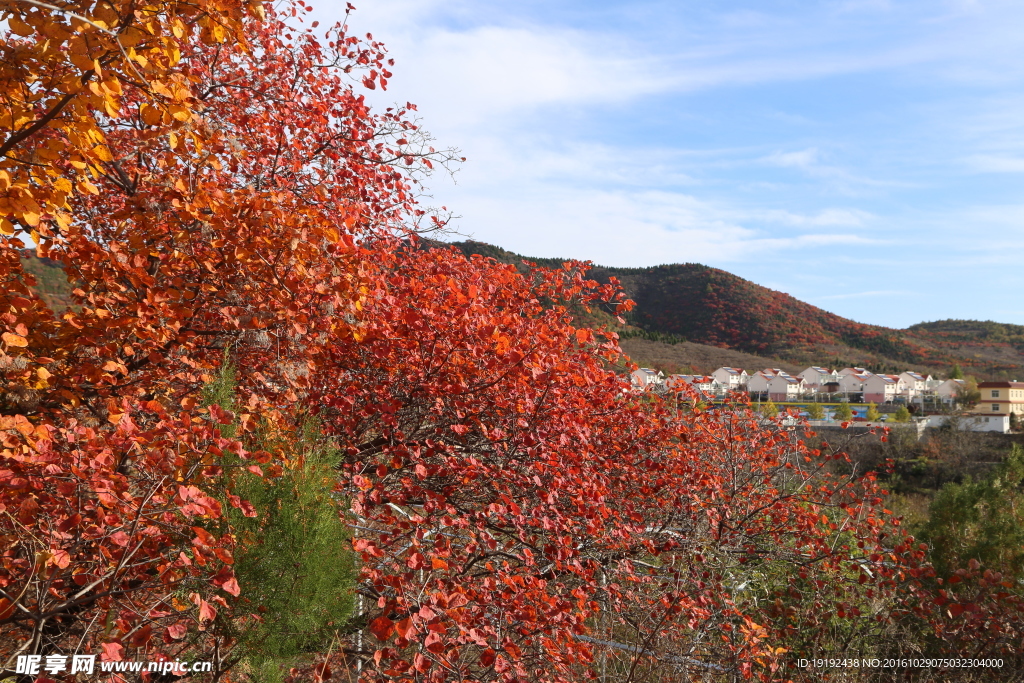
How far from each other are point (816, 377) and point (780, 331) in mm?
11836

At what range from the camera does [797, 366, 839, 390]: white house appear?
7173 cm

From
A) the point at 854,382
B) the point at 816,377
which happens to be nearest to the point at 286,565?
the point at 816,377

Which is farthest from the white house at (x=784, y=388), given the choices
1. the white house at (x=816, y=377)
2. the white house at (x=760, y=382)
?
the white house at (x=816, y=377)

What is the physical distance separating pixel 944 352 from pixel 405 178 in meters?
96.4

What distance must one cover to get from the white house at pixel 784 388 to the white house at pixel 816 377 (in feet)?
7.48

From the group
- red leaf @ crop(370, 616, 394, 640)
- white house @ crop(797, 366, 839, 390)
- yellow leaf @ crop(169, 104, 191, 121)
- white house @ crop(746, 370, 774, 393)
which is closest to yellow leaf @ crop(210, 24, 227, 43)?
yellow leaf @ crop(169, 104, 191, 121)

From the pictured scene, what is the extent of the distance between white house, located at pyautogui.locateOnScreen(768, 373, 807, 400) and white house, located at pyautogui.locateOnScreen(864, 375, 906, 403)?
6527 millimetres

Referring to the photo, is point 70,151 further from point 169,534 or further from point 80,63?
point 169,534

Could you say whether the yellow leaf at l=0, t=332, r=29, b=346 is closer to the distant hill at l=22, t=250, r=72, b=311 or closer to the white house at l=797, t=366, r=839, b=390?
the distant hill at l=22, t=250, r=72, b=311

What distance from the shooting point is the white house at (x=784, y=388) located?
66812 millimetres

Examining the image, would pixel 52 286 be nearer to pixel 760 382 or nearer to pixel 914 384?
pixel 760 382

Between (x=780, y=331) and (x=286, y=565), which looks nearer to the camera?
(x=286, y=565)

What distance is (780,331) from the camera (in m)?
82.8

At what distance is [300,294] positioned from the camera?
5.42 meters
